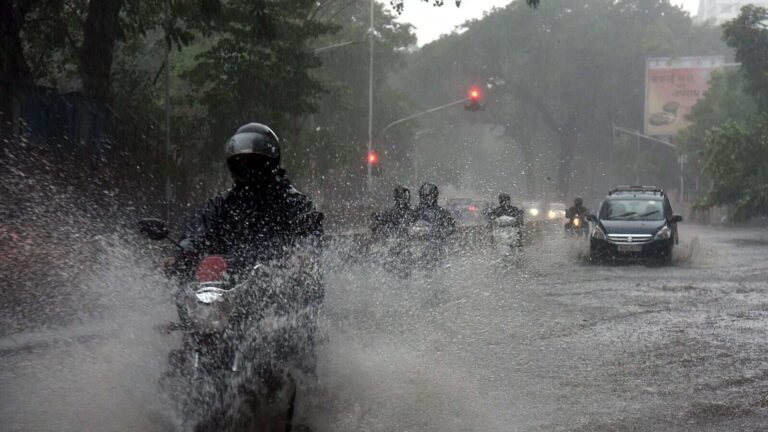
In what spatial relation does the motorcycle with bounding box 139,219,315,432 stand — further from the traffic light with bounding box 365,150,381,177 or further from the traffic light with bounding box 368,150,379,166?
the traffic light with bounding box 368,150,379,166

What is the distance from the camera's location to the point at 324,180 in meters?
45.5

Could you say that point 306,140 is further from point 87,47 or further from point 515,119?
point 515,119

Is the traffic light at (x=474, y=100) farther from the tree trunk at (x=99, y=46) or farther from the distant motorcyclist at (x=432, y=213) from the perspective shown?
the distant motorcyclist at (x=432, y=213)

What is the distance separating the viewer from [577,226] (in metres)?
27.1

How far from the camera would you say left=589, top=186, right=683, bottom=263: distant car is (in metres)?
21.1

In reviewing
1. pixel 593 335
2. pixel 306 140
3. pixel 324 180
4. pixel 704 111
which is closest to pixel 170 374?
pixel 593 335

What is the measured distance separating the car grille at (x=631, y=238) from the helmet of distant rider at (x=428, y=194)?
A: 8.93 m

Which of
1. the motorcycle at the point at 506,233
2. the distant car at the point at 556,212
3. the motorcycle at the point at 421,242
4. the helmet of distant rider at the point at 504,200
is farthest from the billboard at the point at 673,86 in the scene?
the motorcycle at the point at 421,242

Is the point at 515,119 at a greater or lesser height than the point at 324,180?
greater

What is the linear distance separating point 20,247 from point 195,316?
12.0 meters

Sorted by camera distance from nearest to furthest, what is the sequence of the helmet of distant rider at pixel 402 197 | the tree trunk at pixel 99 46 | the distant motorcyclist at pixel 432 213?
the distant motorcyclist at pixel 432 213
the helmet of distant rider at pixel 402 197
the tree trunk at pixel 99 46

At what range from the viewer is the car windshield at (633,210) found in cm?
2223

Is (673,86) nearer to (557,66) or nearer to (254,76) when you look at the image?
(557,66)

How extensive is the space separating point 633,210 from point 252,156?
18087mm
